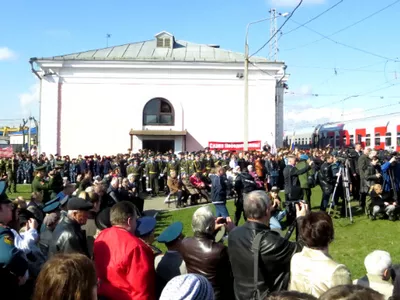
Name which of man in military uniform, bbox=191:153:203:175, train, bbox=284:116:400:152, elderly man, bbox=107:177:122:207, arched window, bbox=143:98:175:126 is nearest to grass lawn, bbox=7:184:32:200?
man in military uniform, bbox=191:153:203:175

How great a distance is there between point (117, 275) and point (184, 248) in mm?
885

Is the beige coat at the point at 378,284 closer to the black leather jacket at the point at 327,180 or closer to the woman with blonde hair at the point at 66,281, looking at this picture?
the woman with blonde hair at the point at 66,281

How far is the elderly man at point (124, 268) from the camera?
401 cm

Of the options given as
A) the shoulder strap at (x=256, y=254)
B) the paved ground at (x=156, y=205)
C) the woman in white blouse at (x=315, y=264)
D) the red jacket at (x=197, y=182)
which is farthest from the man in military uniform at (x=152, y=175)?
the woman in white blouse at (x=315, y=264)

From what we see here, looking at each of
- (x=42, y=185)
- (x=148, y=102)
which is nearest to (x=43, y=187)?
(x=42, y=185)

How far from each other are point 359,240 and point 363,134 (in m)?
19.0

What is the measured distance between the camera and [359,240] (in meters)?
11.2

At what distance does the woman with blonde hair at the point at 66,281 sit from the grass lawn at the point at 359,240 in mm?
6663

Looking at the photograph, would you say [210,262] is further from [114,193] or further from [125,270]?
[114,193]

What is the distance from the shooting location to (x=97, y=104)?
33.9 m

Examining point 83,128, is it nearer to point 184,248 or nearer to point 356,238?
point 356,238

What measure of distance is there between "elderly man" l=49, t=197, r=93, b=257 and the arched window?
95.3 ft

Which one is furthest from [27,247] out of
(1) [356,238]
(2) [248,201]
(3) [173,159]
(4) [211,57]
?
(4) [211,57]

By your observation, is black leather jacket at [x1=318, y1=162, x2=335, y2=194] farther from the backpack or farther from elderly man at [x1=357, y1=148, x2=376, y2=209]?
the backpack
